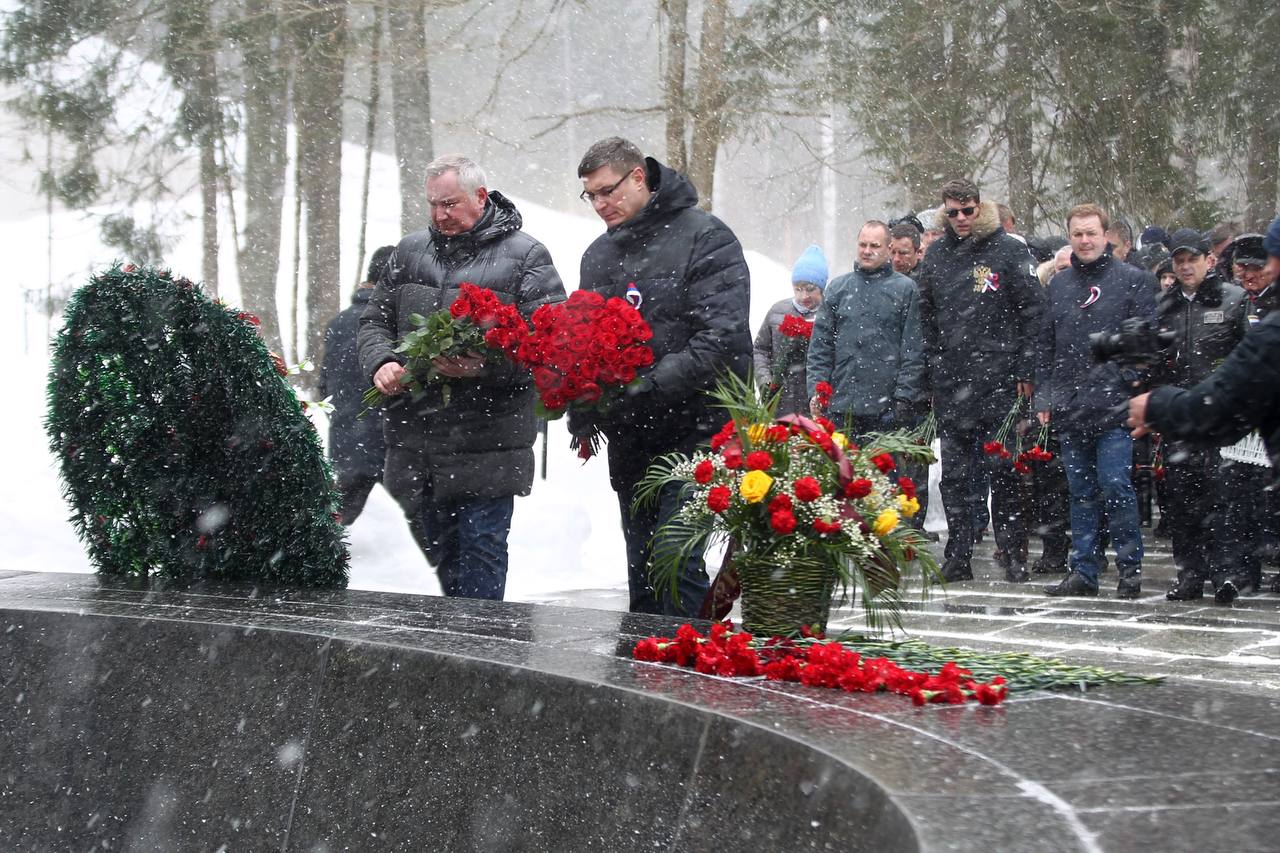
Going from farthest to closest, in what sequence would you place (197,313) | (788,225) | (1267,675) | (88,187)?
1. (788,225)
2. (88,187)
3. (1267,675)
4. (197,313)

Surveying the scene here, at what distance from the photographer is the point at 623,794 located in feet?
11.7

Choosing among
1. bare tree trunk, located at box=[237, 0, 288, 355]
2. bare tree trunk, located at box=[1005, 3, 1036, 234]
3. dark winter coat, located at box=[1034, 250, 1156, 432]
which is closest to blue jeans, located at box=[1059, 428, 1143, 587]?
dark winter coat, located at box=[1034, 250, 1156, 432]

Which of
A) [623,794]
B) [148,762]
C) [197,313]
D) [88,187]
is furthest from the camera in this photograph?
[88,187]

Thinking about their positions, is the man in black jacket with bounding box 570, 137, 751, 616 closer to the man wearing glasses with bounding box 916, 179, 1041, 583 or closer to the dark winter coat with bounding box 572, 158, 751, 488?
the dark winter coat with bounding box 572, 158, 751, 488

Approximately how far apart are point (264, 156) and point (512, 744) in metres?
16.0

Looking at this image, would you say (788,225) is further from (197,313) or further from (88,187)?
(197,313)

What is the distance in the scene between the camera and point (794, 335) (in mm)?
11109

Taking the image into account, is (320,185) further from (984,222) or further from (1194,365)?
(1194,365)

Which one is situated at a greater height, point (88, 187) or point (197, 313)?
point (88, 187)

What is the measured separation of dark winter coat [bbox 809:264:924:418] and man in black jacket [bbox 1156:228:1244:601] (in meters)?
1.54

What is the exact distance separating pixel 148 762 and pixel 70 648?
0.53 m

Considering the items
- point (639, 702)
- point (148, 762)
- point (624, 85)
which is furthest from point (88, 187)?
point (624, 85)

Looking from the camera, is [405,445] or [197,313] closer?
[197,313]

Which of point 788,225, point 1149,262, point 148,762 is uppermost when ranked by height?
point 788,225
